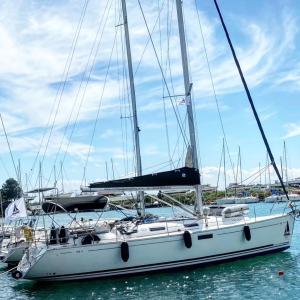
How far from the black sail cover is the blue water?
13.4 feet

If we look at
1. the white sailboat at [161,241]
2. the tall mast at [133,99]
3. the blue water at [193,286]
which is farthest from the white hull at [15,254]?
the tall mast at [133,99]

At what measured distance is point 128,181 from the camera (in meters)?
23.8

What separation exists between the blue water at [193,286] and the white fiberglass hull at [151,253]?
1.37ft

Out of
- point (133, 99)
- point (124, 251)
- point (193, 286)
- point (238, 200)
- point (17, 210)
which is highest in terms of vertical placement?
point (133, 99)

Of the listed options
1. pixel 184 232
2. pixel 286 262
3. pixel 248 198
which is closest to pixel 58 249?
pixel 184 232

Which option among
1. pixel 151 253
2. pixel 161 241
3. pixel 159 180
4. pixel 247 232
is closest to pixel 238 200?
pixel 247 232

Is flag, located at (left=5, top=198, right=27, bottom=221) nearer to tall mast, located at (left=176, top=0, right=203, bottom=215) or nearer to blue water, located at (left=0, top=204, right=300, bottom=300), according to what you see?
blue water, located at (left=0, top=204, right=300, bottom=300)

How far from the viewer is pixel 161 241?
22328mm

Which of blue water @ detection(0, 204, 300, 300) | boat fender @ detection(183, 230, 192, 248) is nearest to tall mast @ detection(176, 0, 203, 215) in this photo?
boat fender @ detection(183, 230, 192, 248)

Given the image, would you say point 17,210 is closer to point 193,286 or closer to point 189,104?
point 189,104

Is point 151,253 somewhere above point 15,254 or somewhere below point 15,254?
below

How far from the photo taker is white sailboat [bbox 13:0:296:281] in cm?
2134

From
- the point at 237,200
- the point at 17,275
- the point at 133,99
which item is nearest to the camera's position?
the point at 17,275

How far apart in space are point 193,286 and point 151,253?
2.68 m
